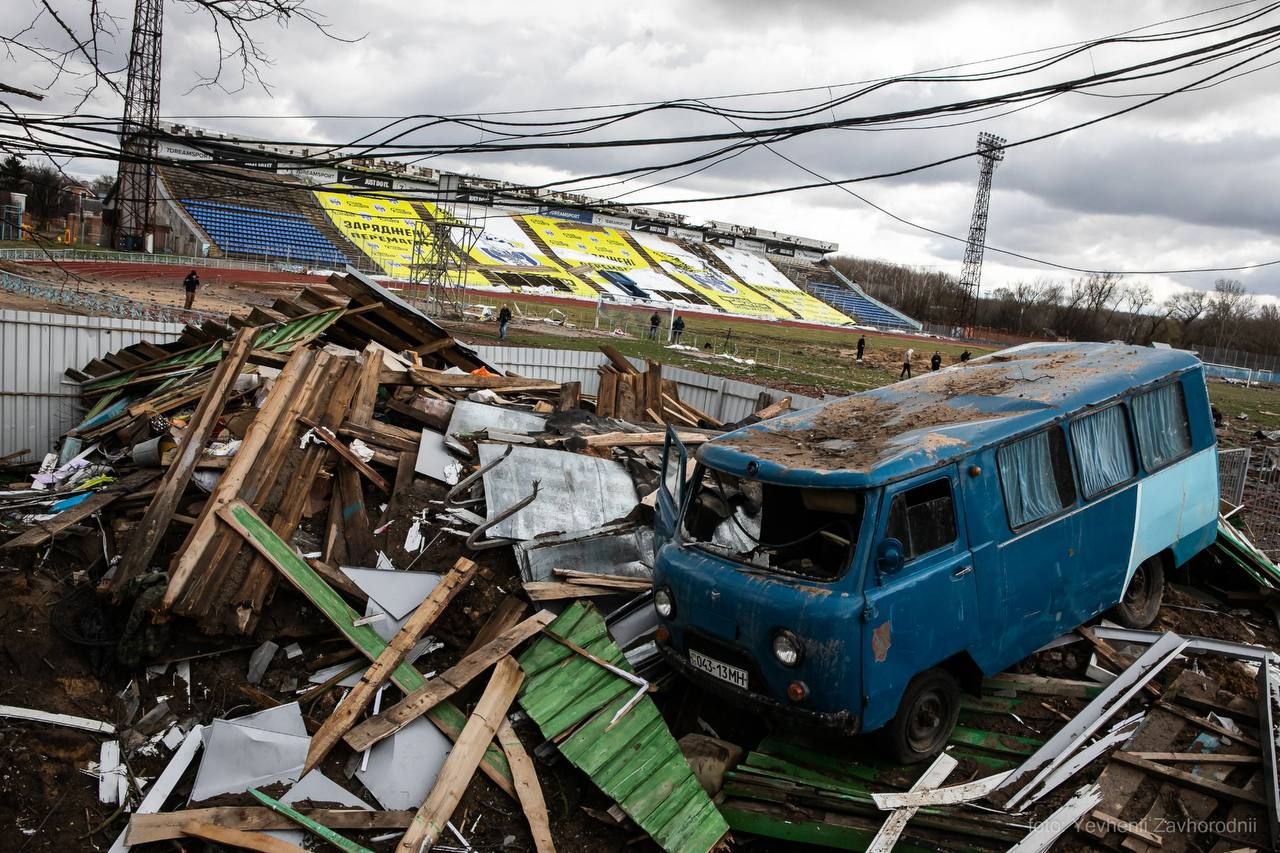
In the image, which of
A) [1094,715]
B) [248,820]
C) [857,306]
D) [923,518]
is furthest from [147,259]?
[857,306]

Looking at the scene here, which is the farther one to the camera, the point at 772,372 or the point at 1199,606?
the point at 772,372

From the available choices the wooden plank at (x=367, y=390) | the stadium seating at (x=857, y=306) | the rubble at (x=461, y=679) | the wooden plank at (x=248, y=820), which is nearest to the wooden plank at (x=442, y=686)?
the rubble at (x=461, y=679)

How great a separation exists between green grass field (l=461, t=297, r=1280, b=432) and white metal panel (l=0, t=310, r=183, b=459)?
14.9 meters

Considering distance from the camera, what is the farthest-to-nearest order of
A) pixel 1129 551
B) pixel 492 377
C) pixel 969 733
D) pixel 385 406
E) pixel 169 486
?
pixel 492 377 < pixel 385 406 < pixel 169 486 < pixel 1129 551 < pixel 969 733

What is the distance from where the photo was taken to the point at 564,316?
3884 centimetres

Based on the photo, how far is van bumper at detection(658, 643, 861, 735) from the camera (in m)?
5.19

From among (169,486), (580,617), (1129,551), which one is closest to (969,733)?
(1129,551)

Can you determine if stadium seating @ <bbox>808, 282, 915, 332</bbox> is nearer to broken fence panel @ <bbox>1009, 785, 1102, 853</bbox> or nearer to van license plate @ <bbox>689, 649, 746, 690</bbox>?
van license plate @ <bbox>689, 649, 746, 690</bbox>

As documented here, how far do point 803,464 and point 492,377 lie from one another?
6.89 m

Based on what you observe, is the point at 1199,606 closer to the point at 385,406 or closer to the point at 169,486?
the point at 385,406

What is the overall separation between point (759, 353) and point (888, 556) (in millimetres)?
29352

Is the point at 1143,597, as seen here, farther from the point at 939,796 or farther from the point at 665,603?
the point at 665,603

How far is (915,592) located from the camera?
209 inches

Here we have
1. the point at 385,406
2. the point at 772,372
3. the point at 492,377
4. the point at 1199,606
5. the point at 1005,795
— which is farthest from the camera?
the point at 772,372
